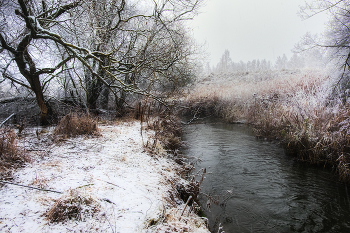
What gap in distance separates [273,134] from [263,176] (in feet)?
12.8

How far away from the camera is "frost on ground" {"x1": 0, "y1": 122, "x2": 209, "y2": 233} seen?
6.29 feet

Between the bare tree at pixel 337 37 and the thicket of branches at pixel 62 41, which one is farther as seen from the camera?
the bare tree at pixel 337 37

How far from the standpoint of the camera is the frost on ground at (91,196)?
1917 millimetres

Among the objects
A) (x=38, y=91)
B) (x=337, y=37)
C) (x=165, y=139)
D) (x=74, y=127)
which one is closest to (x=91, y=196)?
(x=74, y=127)

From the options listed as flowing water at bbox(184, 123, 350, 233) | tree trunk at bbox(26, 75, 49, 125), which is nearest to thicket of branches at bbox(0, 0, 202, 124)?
tree trunk at bbox(26, 75, 49, 125)

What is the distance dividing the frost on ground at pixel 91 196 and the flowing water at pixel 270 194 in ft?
3.04

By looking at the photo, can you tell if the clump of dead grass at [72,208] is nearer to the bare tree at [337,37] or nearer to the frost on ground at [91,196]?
the frost on ground at [91,196]

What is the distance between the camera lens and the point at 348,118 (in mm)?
4828

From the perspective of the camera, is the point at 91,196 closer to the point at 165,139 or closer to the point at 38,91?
the point at 165,139

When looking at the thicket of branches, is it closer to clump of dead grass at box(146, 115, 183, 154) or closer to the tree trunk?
the tree trunk

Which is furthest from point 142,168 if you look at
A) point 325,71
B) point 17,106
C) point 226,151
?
point 325,71

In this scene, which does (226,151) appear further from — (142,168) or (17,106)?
(17,106)

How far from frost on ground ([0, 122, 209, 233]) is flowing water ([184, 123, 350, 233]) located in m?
0.93

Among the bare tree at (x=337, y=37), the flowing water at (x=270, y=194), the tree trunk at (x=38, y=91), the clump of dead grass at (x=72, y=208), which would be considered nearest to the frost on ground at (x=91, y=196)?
the clump of dead grass at (x=72, y=208)
